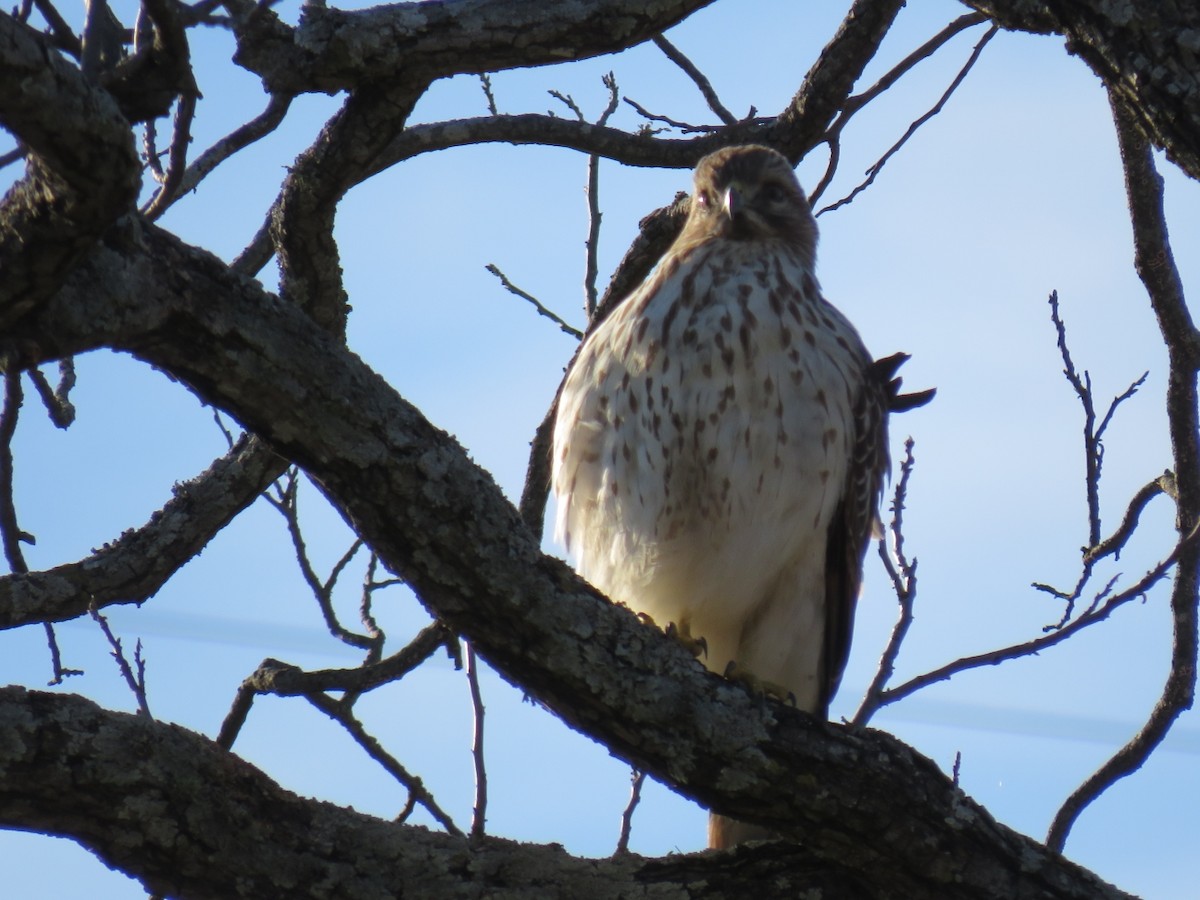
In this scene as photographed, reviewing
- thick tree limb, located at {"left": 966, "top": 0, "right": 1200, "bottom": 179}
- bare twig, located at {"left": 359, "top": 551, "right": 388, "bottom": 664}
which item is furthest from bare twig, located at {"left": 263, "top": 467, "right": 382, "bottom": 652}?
thick tree limb, located at {"left": 966, "top": 0, "right": 1200, "bottom": 179}

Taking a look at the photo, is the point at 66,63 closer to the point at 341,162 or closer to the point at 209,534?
the point at 341,162

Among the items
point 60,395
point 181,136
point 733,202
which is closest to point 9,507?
point 60,395

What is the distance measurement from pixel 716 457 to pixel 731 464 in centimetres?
5

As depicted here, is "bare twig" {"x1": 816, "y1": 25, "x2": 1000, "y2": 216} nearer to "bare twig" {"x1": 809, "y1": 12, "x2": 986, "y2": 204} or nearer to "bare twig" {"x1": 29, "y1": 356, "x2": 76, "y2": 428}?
"bare twig" {"x1": 809, "y1": 12, "x2": 986, "y2": 204}

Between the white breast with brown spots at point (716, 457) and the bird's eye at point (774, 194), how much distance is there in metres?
0.67

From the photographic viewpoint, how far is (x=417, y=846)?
289 centimetres

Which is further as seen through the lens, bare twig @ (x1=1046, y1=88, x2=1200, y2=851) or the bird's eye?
the bird's eye

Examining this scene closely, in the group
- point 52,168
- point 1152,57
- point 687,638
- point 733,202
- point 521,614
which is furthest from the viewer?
point 733,202

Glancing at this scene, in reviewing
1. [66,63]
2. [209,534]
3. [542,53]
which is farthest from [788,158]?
[66,63]

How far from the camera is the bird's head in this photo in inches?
204

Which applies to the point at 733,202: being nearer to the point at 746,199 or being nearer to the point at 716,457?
the point at 746,199

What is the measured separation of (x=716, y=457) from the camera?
427 cm

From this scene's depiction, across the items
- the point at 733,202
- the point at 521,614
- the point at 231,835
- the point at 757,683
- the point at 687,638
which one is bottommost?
the point at 231,835

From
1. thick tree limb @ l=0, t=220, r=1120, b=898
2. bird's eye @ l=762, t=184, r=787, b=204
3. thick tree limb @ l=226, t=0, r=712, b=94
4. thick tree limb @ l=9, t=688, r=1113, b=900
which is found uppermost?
bird's eye @ l=762, t=184, r=787, b=204
